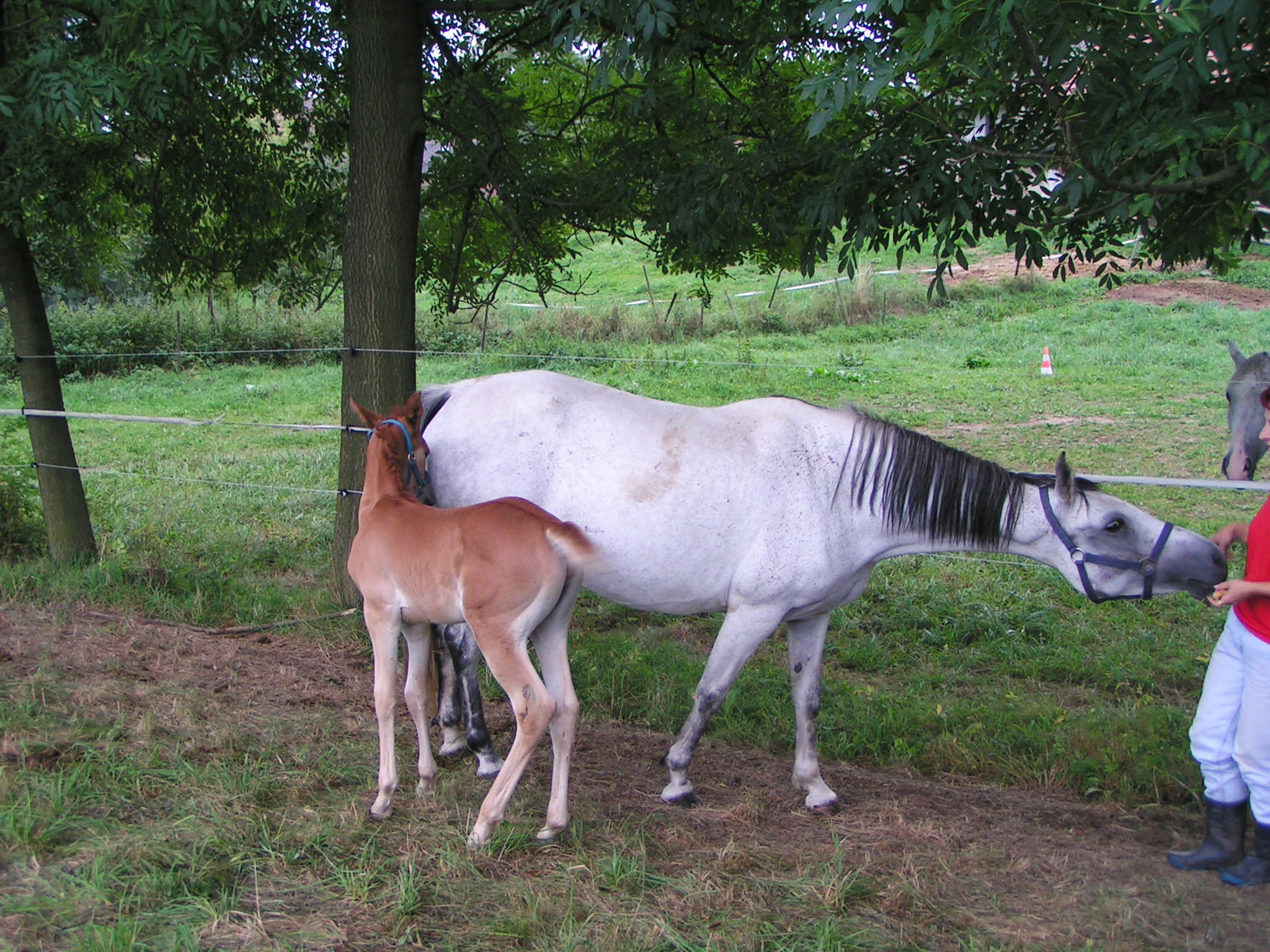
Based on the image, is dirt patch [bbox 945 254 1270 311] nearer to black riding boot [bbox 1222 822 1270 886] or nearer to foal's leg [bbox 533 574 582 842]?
black riding boot [bbox 1222 822 1270 886]

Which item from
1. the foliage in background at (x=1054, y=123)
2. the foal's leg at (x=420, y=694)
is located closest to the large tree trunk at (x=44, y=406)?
the foal's leg at (x=420, y=694)

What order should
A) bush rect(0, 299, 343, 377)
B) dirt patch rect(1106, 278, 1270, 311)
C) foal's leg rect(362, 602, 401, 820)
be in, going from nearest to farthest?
foal's leg rect(362, 602, 401, 820)
bush rect(0, 299, 343, 377)
dirt patch rect(1106, 278, 1270, 311)

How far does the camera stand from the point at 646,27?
405 cm

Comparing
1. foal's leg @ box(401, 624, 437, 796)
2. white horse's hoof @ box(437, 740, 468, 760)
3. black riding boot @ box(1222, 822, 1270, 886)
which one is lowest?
white horse's hoof @ box(437, 740, 468, 760)

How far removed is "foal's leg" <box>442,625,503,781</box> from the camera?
13.8 feet

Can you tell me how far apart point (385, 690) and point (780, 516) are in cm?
168

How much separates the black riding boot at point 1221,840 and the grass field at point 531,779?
239mm

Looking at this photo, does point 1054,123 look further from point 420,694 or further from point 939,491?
point 420,694

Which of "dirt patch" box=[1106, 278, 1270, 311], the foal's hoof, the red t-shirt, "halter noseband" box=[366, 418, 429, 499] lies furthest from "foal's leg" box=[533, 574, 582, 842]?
"dirt patch" box=[1106, 278, 1270, 311]

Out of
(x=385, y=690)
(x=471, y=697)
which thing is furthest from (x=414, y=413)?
(x=471, y=697)

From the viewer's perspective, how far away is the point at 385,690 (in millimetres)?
3684

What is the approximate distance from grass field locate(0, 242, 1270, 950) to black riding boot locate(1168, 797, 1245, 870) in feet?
0.79

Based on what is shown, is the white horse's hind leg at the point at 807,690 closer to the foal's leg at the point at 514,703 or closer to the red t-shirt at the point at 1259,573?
the foal's leg at the point at 514,703

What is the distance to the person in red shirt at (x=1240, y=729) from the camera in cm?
326
